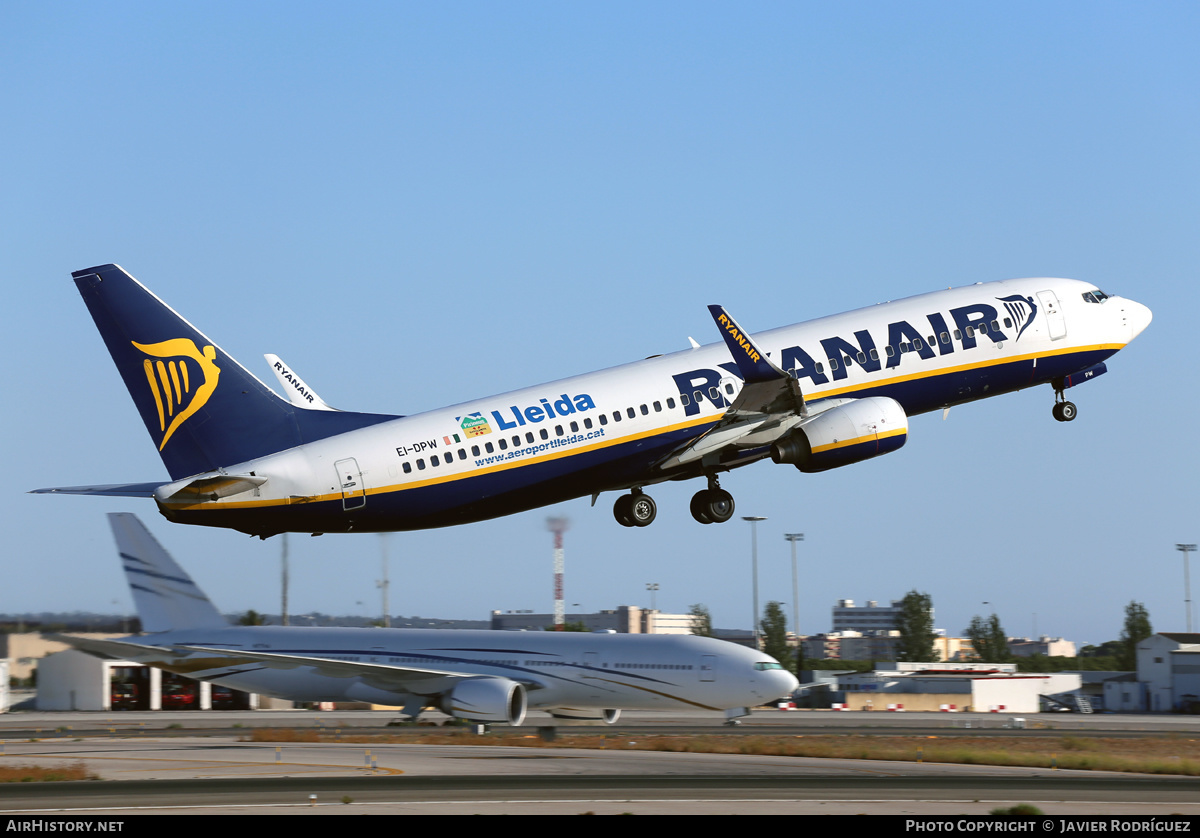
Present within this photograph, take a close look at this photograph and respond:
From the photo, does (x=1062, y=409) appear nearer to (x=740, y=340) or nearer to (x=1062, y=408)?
(x=1062, y=408)

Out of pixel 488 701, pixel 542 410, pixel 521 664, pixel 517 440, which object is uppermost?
pixel 542 410

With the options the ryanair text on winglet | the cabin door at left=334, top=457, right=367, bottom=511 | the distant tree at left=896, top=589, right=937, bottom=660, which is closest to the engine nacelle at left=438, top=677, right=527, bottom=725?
the ryanair text on winglet

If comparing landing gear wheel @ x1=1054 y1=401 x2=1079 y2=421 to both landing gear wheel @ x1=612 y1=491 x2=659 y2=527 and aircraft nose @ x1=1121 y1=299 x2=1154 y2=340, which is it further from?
landing gear wheel @ x1=612 y1=491 x2=659 y2=527

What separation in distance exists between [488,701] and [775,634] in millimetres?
113808

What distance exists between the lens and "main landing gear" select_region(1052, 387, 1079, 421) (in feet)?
175

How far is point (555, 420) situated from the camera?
39344 millimetres

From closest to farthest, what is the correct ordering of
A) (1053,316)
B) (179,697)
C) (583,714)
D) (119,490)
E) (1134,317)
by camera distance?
1. (119,490)
2. (1053,316)
3. (1134,317)
4. (583,714)
5. (179,697)

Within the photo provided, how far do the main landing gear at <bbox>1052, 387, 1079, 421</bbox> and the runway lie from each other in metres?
13.5

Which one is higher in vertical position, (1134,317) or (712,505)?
(1134,317)

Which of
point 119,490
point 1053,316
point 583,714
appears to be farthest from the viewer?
point 583,714

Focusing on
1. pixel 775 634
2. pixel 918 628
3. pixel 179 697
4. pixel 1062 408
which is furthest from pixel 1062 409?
pixel 918 628
